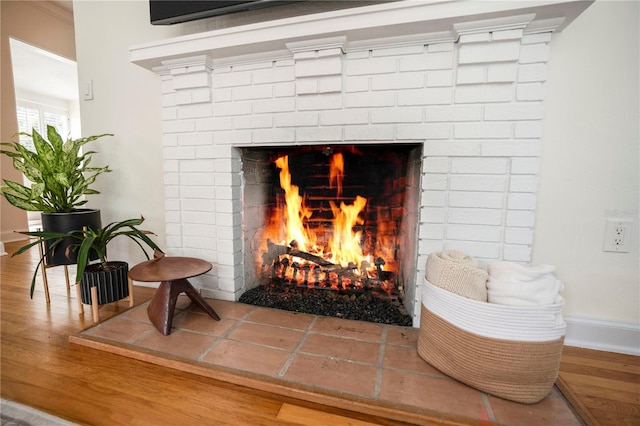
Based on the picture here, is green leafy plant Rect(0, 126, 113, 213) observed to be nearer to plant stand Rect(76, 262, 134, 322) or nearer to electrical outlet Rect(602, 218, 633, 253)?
plant stand Rect(76, 262, 134, 322)

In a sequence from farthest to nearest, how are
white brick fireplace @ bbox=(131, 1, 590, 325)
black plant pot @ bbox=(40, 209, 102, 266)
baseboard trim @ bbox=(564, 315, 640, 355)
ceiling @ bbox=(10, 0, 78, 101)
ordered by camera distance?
ceiling @ bbox=(10, 0, 78, 101), black plant pot @ bbox=(40, 209, 102, 266), baseboard trim @ bbox=(564, 315, 640, 355), white brick fireplace @ bbox=(131, 1, 590, 325)

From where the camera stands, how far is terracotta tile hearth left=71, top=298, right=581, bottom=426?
917mm

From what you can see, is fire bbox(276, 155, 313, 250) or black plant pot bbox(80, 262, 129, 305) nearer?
black plant pot bbox(80, 262, 129, 305)

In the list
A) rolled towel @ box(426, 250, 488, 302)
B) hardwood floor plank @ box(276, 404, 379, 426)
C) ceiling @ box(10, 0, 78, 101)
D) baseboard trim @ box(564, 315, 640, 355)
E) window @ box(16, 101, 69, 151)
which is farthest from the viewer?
window @ box(16, 101, 69, 151)

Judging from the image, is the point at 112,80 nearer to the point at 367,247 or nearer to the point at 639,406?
the point at 367,247

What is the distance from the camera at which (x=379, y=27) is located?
1.17 metres

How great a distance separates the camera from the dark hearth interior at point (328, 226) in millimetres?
1662

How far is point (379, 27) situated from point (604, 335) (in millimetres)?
1664

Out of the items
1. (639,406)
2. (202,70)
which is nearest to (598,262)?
(639,406)

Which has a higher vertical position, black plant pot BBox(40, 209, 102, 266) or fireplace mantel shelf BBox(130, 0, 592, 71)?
fireplace mantel shelf BBox(130, 0, 592, 71)

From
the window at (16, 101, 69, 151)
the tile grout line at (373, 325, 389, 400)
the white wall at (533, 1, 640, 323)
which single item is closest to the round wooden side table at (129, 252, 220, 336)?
the tile grout line at (373, 325, 389, 400)

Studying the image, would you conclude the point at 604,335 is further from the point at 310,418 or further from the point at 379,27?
the point at 379,27

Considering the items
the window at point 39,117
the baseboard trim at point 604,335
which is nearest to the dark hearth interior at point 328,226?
the baseboard trim at point 604,335

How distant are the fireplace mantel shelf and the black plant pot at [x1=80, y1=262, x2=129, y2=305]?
3.80 feet
